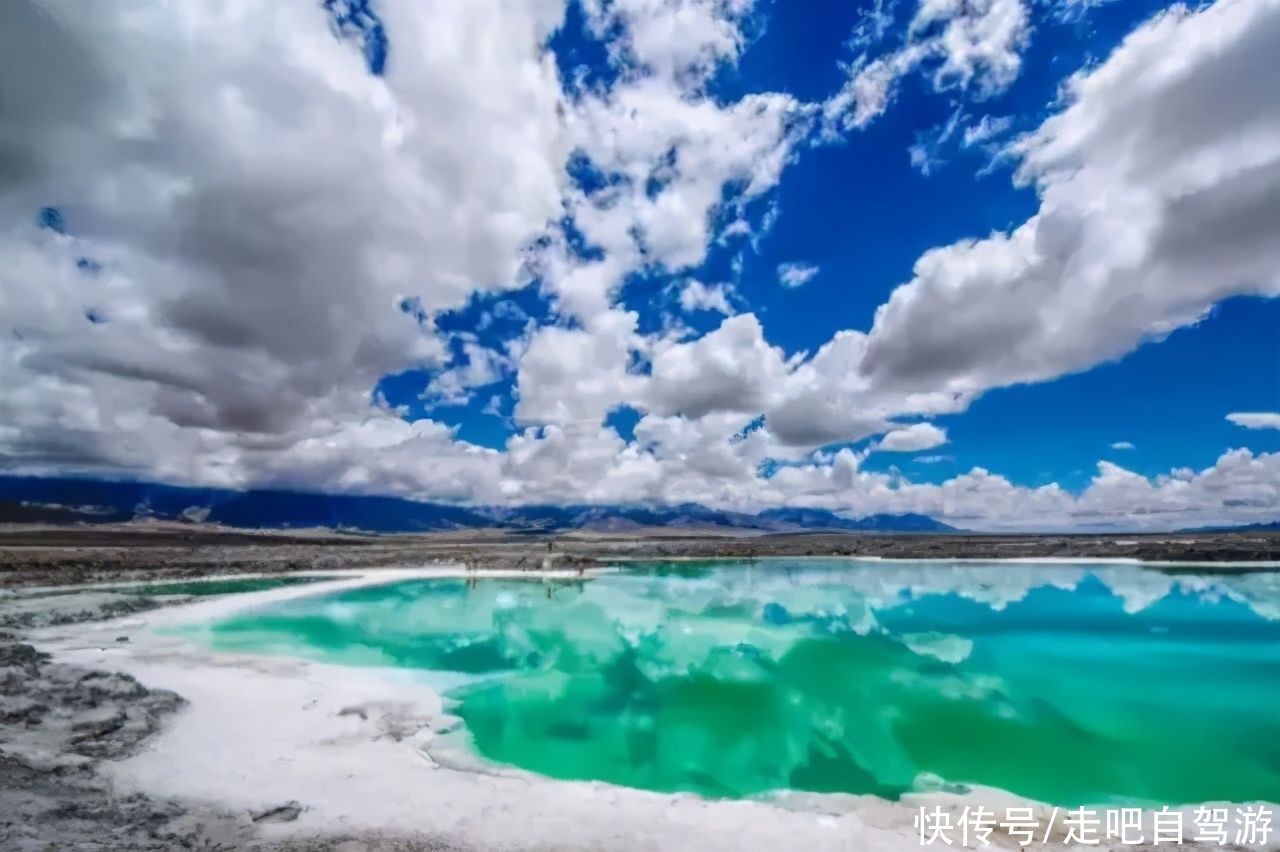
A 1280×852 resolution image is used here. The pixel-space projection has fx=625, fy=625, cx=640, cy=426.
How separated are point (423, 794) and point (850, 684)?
442 inches

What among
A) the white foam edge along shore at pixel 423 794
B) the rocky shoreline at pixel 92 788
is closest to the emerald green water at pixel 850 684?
the white foam edge along shore at pixel 423 794

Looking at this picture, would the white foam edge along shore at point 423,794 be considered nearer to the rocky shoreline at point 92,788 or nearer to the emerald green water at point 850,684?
the rocky shoreline at point 92,788

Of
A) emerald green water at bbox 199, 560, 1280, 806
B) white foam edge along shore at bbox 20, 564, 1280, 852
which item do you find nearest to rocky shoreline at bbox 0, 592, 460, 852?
white foam edge along shore at bbox 20, 564, 1280, 852

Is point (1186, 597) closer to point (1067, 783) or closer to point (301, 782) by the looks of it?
point (1067, 783)

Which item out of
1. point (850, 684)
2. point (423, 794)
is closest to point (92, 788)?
point (423, 794)

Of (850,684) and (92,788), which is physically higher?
(92,788)

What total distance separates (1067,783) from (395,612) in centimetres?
2774

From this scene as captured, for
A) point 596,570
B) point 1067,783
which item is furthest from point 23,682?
point 596,570

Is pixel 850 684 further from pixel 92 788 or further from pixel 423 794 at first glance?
pixel 92 788

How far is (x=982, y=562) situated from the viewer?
212 feet

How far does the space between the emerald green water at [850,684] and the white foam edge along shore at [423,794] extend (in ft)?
2.63

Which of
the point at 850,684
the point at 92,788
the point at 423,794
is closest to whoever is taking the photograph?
the point at 92,788

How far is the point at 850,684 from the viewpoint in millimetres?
15906

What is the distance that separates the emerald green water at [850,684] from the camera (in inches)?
419
